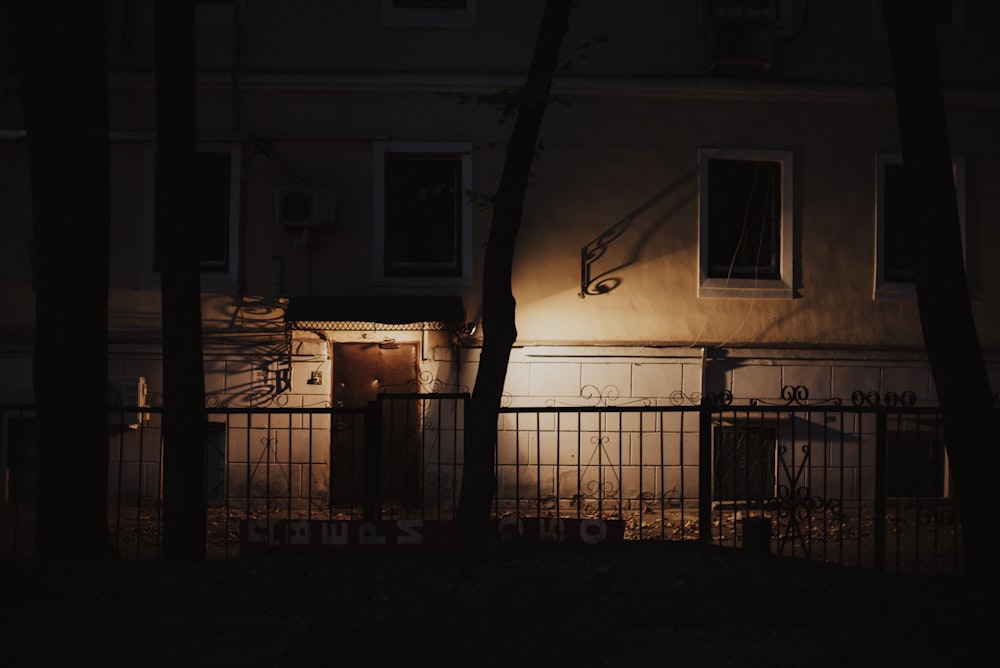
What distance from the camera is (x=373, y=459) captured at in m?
8.86

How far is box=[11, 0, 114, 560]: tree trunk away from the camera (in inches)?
313

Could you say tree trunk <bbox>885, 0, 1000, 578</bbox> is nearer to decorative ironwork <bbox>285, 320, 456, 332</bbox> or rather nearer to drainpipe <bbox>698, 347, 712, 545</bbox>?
drainpipe <bbox>698, 347, 712, 545</bbox>

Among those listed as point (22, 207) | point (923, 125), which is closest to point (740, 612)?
point (923, 125)

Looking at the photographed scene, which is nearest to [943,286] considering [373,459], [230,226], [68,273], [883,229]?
[373,459]

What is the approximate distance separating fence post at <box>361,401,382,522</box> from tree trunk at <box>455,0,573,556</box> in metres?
1.19

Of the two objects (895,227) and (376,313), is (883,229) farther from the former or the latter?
(376,313)

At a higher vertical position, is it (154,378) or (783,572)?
(154,378)

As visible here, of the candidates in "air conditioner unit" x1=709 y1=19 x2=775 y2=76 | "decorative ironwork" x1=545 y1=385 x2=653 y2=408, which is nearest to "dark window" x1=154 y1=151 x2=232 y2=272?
"decorative ironwork" x1=545 y1=385 x2=653 y2=408

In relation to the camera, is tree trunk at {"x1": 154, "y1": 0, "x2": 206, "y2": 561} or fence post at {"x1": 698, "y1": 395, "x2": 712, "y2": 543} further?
fence post at {"x1": 698, "y1": 395, "x2": 712, "y2": 543}

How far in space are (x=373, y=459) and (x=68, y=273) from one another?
2.92m

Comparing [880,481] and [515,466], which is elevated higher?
[880,481]

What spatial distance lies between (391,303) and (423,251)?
4.25 ft

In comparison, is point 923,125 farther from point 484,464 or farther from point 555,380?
point 555,380

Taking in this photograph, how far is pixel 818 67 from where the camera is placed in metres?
14.0
